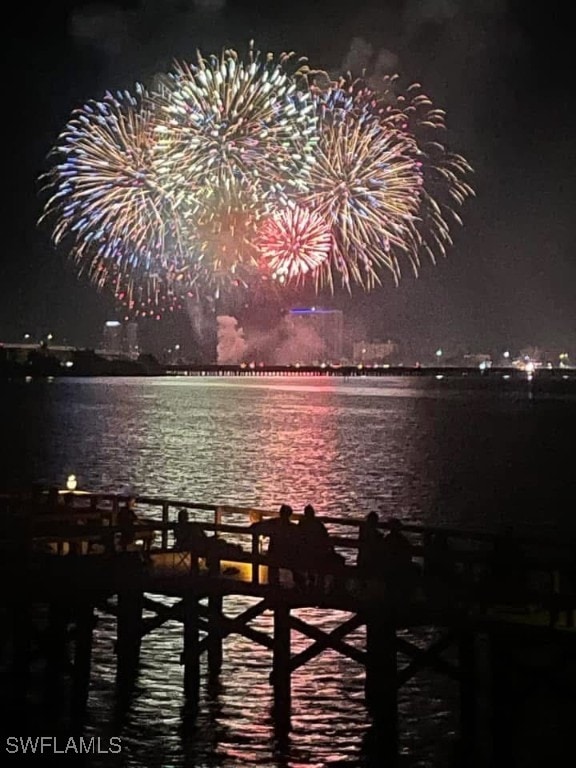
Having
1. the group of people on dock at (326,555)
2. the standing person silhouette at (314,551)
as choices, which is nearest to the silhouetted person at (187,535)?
the group of people on dock at (326,555)

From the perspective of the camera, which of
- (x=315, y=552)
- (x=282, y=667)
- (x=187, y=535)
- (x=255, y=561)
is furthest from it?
(x=187, y=535)

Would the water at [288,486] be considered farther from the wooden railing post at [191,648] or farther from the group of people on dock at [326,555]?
the group of people on dock at [326,555]

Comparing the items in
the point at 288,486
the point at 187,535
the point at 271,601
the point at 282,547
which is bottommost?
the point at 288,486

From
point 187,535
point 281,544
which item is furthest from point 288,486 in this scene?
point 281,544

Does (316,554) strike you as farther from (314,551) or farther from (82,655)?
(82,655)

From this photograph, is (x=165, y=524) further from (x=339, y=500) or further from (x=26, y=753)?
(x=339, y=500)

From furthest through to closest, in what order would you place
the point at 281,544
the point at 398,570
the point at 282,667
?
the point at 282,667, the point at 281,544, the point at 398,570

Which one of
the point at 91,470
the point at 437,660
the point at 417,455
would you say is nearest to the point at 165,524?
the point at 437,660
